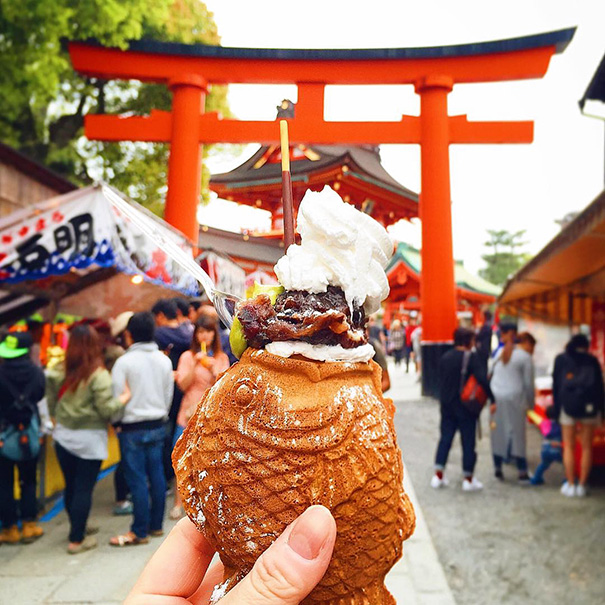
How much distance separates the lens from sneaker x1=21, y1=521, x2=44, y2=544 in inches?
154

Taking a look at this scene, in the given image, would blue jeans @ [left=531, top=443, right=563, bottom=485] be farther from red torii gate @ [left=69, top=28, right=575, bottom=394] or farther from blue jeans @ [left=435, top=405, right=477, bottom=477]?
red torii gate @ [left=69, top=28, right=575, bottom=394]

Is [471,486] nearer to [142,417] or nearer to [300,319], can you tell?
[142,417]

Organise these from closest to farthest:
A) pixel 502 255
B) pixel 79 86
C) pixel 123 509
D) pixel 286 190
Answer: pixel 286 190
pixel 123 509
pixel 79 86
pixel 502 255

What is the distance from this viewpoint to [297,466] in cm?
117

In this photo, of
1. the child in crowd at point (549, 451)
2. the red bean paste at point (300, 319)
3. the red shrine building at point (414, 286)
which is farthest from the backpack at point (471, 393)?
the red shrine building at point (414, 286)

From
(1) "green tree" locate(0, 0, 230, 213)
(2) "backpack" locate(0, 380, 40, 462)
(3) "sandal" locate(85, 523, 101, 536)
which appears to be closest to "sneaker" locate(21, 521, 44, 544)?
(3) "sandal" locate(85, 523, 101, 536)

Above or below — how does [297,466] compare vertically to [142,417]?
above

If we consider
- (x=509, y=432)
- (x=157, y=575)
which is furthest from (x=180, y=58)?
(x=157, y=575)

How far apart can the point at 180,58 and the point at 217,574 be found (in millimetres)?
8700

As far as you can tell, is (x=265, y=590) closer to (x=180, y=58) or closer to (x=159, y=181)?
(x=180, y=58)

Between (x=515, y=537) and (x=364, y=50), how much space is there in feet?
24.1

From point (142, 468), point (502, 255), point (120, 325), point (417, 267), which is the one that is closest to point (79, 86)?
point (120, 325)

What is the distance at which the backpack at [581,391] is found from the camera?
4.82m

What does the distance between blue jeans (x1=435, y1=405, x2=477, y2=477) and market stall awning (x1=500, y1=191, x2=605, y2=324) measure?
1855 millimetres
